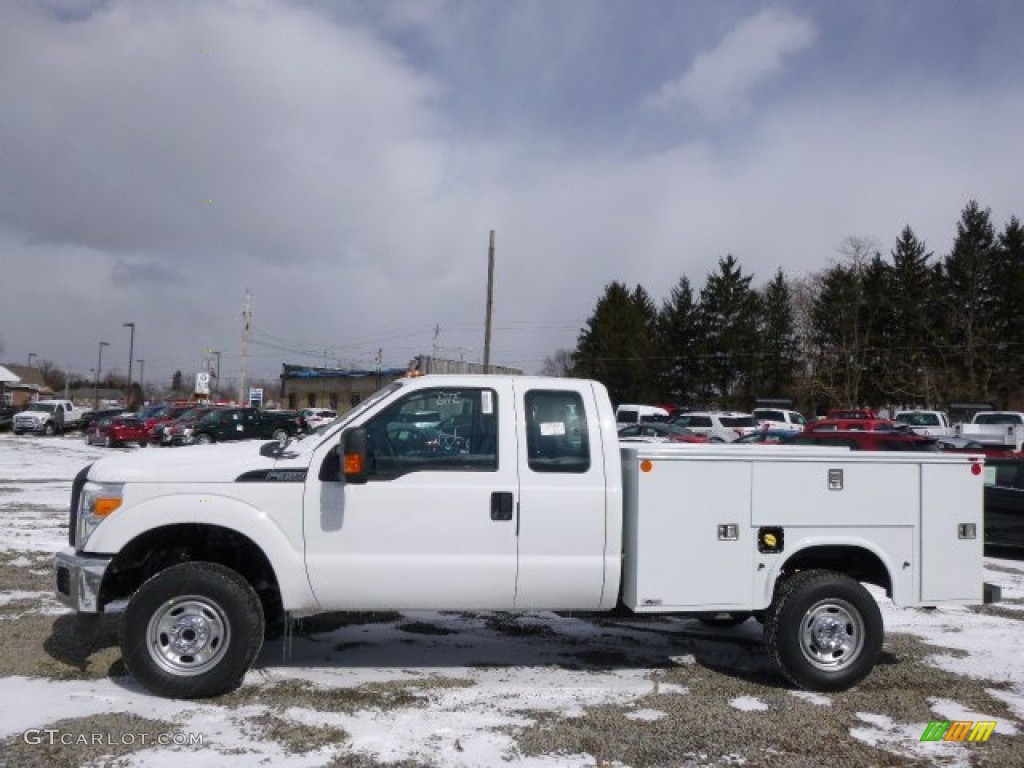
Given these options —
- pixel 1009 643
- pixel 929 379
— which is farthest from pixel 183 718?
pixel 929 379

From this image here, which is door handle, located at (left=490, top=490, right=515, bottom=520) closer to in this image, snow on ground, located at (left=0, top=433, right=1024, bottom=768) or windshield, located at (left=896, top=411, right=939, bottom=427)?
snow on ground, located at (left=0, top=433, right=1024, bottom=768)

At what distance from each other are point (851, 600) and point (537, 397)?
8.03 ft

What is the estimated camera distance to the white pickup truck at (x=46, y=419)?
48.5 m

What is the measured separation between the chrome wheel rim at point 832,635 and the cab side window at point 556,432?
6.05 ft

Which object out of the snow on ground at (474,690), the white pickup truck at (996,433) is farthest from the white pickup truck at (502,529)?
the white pickup truck at (996,433)

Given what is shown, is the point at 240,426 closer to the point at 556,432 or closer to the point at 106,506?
the point at 106,506

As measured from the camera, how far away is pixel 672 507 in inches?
217

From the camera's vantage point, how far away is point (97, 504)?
17.1 ft

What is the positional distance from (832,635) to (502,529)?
234 cm

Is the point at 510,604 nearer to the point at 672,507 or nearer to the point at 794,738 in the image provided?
the point at 672,507

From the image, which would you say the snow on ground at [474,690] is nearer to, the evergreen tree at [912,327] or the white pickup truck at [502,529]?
the white pickup truck at [502,529]

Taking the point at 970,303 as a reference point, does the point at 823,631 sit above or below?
below

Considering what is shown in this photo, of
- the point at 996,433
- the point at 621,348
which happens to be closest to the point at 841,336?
the point at 621,348

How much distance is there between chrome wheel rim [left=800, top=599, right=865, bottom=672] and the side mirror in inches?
120
